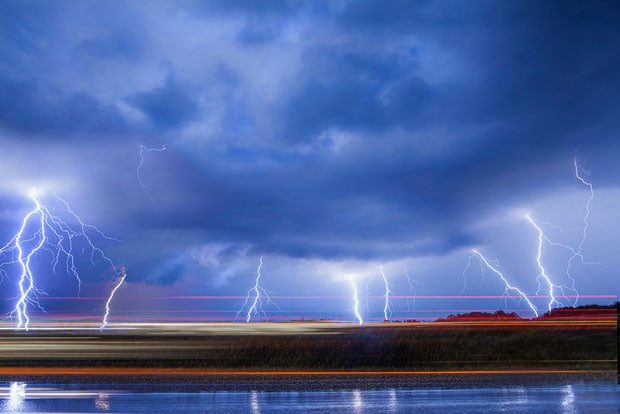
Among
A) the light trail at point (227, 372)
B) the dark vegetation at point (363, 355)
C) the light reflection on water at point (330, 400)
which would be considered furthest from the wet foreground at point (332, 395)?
the dark vegetation at point (363, 355)

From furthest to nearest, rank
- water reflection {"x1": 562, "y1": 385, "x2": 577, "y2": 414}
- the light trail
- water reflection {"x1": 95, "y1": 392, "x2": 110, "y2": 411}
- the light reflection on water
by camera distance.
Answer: the light trail, water reflection {"x1": 95, "y1": 392, "x2": 110, "y2": 411}, the light reflection on water, water reflection {"x1": 562, "y1": 385, "x2": 577, "y2": 414}

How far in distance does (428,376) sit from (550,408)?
11.4ft

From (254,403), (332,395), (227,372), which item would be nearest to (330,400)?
(332,395)

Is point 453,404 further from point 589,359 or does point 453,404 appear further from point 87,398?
point 589,359

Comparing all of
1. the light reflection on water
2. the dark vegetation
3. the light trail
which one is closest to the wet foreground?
the light reflection on water

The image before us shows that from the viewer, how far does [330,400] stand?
8.45 metres

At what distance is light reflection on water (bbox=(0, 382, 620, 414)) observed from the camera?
7.81 meters

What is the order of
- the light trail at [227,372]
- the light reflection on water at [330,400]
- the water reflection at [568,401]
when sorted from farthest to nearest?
the light trail at [227,372], the light reflection on water at [330,400], the water reflection at [568,401]

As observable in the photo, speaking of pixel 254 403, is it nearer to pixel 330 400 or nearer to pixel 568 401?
pixel 330 400

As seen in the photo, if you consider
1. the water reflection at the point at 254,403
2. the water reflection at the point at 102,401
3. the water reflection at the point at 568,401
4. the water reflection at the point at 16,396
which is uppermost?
the water reflection at the point at 16,396

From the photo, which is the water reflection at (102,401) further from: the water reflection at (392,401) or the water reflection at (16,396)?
the water reflection at (392,401)

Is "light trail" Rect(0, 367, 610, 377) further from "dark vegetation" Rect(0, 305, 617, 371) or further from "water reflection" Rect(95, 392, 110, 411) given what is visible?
"water reflection" Rect(95, 392, 110, 411)

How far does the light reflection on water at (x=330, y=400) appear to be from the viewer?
781 cm

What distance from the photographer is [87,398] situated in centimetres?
873
